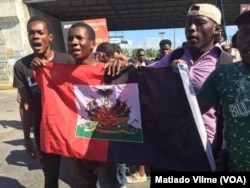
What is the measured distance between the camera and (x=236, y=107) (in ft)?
5.83

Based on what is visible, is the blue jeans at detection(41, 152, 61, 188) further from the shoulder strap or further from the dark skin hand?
the shoulder strap

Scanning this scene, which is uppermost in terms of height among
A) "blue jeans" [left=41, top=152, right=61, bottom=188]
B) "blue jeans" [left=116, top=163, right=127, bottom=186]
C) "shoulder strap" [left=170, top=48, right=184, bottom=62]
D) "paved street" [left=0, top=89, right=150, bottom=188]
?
"shoulder strap" [left=170, top=48, right=184, bottom=62]

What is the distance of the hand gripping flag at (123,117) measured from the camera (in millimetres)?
2363

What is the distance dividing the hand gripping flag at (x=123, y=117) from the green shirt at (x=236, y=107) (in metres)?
0.29

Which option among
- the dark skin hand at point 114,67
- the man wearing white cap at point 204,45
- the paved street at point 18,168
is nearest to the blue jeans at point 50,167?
the paved street at point 18,168

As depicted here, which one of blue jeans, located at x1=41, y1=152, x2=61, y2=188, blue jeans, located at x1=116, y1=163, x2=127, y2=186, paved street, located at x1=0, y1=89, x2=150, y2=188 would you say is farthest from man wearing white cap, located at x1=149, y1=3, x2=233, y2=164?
paved street, located at x1=0, y1=89, x2=150, y2=188

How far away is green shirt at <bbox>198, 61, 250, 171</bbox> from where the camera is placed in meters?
1.76

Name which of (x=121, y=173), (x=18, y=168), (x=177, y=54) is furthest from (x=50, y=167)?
(x=18, y=168)

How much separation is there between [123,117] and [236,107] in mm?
1151

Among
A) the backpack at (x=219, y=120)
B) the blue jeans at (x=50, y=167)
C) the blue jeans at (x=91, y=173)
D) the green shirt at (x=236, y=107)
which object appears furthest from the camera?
the blue jeans at (x=50, y=167)

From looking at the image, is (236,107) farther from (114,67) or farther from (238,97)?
(114,67)

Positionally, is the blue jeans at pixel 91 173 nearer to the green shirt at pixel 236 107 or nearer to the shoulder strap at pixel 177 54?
the shoulder strap at pixel 177 54

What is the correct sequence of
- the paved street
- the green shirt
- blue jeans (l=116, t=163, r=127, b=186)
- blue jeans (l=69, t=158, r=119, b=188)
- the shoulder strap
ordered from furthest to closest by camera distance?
1. the paved street
2. blue jeans (l=116, t=163, r=127, b=186)
3. blue jeans (l=69, t=158, r=119, b=188)
4. the shoulder strap
5. the green shirt

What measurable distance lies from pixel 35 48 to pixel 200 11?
157cm
